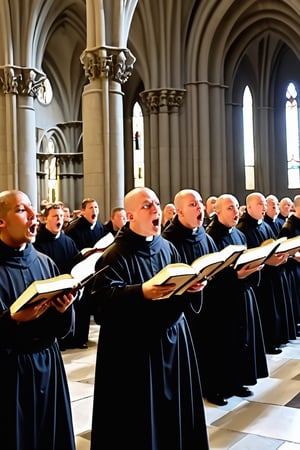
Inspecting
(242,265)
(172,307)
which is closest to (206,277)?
(172,307)

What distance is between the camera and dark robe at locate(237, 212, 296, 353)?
6883 mm

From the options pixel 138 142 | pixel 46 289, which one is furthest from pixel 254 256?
pixel 138 142

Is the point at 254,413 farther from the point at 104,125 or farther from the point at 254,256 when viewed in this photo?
the point at 104,125

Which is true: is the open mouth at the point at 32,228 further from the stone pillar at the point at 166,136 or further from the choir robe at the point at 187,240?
the stone pillar at the point at 166,136

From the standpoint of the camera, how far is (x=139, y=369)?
3344 millimetres

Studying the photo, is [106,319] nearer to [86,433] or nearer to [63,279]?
[63,279]

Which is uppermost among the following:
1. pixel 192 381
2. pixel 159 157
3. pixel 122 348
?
pixel 159 157

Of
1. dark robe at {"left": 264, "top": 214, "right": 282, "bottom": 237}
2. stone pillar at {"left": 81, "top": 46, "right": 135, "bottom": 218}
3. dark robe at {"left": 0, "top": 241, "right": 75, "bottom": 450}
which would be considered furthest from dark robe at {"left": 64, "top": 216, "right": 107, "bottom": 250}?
dark robe at {"left": 0, "top": 241, "right": 75, "bottom": 450}

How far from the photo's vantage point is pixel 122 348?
3.41 metres

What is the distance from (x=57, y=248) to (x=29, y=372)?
4.64 meters

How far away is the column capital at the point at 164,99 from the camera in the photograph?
17.0 meters

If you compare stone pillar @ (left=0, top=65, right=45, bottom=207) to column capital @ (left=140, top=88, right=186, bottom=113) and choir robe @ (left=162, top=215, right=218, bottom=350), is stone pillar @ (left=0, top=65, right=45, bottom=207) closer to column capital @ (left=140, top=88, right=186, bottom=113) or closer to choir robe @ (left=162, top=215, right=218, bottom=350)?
column capital @ (left=140, top=88, right=186, bottom=113)

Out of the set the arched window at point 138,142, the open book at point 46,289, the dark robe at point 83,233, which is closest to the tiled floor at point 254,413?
the open book at point 46,289

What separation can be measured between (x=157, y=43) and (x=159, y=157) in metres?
3.51
